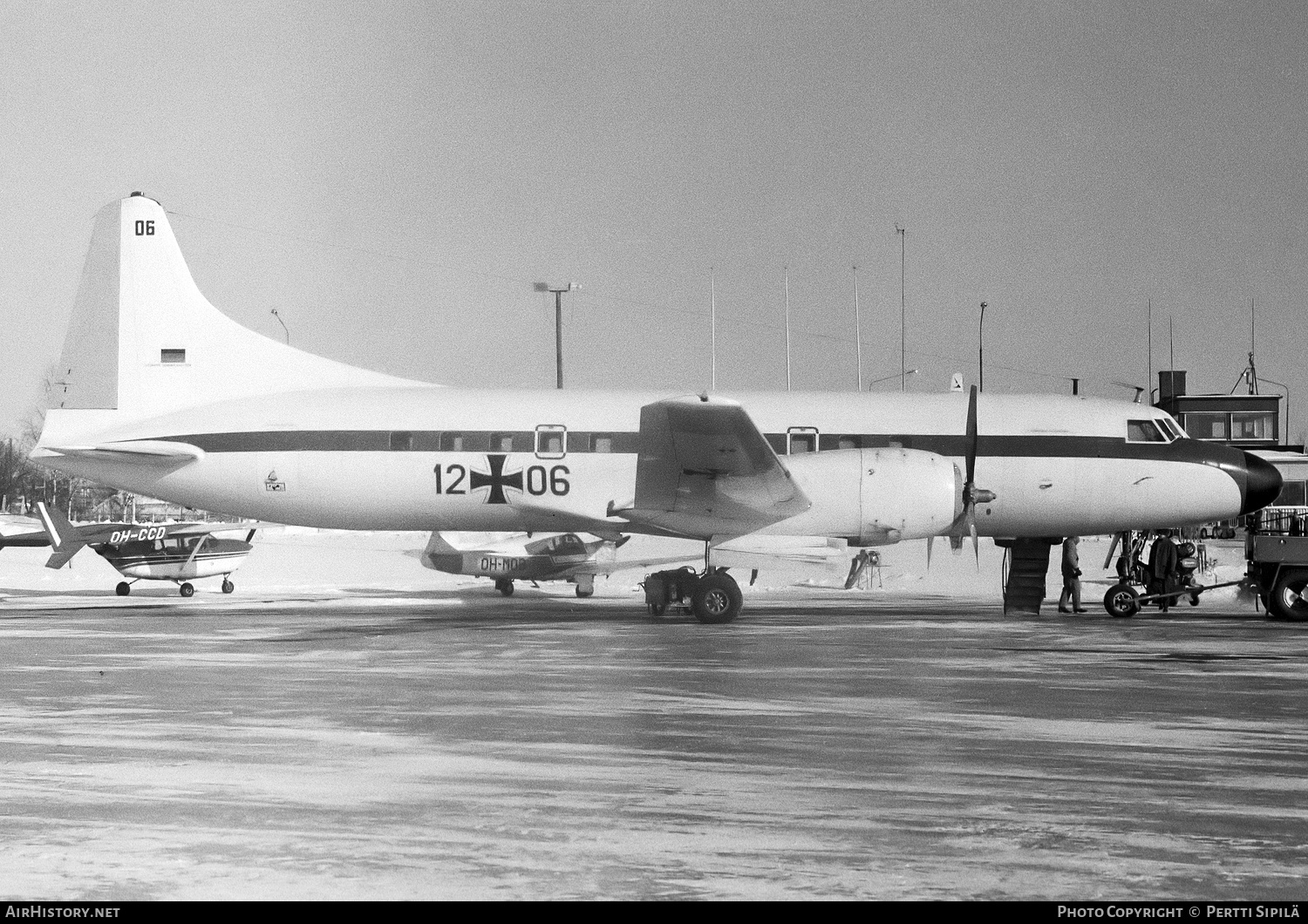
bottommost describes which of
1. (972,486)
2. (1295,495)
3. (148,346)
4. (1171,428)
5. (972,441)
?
(972,486)

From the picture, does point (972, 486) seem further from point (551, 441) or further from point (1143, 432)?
point (551, 441)

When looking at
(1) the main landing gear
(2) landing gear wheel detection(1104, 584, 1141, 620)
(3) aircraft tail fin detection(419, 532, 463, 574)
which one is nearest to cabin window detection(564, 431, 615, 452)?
(1) the main landing gear

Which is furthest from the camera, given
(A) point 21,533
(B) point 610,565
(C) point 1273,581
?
(A) point 21,533

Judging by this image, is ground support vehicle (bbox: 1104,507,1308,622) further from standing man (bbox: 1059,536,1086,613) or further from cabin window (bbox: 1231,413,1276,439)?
cabin window (bbox: 1231,413,1276,439)

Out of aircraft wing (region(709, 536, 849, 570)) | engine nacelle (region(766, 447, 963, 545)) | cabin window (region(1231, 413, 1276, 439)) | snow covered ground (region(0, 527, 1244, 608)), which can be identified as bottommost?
snow covered ground (region(0, 527, 1244, 608))

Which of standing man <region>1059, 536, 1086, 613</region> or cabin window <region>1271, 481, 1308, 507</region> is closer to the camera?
standing man <region>1059, 536, 1086, 613</region>

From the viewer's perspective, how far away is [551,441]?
21484 mm

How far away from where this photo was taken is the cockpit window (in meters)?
22.8

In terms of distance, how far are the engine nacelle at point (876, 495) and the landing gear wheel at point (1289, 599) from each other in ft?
20.1

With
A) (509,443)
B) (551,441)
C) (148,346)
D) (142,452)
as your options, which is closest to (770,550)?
(551,441)

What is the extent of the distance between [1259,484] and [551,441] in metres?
12.7

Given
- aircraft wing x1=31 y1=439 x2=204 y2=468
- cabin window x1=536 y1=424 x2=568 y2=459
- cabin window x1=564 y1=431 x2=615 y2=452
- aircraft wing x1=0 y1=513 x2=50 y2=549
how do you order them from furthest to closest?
aircraft wing x1=0 y1=513 x2=50 y2=549 < cabin window x1=564 y1=431 x2=615 y2=452 < cabin window x1=536 y1=424 x2=568 y2=459 < aircraft wing x1=31 y1=439 x2=204 y2=468

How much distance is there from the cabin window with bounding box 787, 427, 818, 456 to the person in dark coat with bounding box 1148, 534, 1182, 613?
6701mm

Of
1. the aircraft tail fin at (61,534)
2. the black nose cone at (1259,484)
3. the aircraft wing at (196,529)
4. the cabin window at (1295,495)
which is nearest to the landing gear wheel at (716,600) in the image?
the black nose cone at (1259,484)
